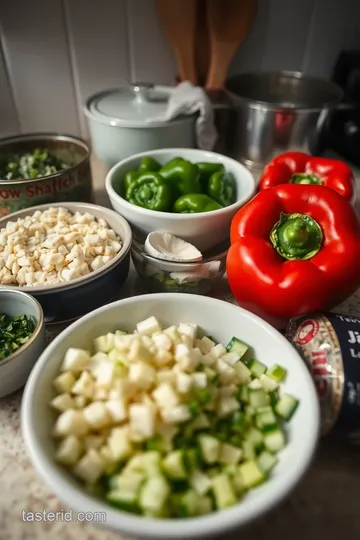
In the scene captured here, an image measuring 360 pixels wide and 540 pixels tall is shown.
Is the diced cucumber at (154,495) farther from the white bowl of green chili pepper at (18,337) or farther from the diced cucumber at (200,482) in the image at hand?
the white bowl of green chili pepper at (18,337)

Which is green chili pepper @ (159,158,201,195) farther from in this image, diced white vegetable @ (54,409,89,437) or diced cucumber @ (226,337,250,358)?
diced white vegetable @ (54,409,89,437)

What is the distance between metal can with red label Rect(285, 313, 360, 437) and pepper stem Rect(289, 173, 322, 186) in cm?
39

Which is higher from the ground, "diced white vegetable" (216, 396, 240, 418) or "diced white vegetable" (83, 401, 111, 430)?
"diced white vegetable" (83, 401, 111, 430)

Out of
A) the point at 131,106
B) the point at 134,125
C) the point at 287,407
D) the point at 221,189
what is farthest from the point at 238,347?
the point at 131,106

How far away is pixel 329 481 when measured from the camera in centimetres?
64

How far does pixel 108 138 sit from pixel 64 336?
676 millimetres

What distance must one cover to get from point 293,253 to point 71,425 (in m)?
0.47

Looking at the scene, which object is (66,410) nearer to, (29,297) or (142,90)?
(29,297)

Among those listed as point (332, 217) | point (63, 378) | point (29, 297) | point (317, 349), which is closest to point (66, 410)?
point (63, 378)

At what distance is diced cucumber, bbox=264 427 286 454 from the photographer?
58 centimetres

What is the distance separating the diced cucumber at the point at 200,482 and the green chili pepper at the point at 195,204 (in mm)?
548

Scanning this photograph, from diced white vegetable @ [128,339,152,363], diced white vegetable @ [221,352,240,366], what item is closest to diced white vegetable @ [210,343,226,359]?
diced white vegetable @ [221,352,240,366]

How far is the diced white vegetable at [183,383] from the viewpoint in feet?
Result: 1.92

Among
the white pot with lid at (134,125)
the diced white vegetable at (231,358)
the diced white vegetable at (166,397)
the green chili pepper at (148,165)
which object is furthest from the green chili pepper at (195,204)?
the diced white vegetable at (166,397)
